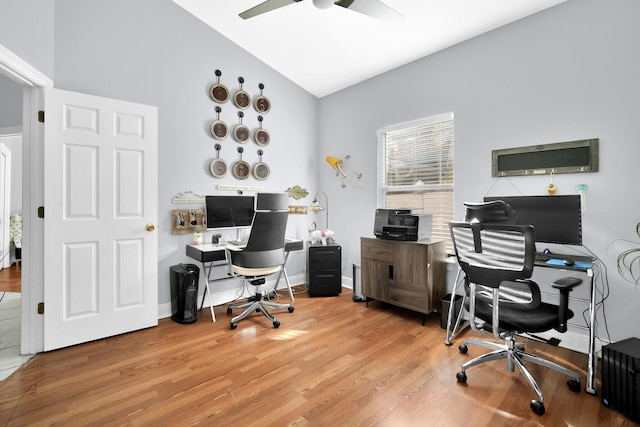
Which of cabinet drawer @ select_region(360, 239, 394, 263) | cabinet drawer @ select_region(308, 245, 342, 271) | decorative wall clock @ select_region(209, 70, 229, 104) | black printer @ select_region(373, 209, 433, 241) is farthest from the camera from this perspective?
cabinet drawer @ select_region(308, 245, 342, 271)

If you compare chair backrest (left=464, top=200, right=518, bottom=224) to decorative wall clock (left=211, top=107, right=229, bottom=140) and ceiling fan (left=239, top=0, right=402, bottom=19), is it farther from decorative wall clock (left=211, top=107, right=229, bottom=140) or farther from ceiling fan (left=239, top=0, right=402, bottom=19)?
decorative wall clock (left=211, top=107, right=229, bottom=140)

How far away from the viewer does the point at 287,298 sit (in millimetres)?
3885

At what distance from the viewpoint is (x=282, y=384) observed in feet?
6.59

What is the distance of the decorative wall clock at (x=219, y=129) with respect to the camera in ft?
11.6

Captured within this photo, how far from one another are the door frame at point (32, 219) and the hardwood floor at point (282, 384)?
0.27m

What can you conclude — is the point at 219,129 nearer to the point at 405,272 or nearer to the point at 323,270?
the point at 323,270

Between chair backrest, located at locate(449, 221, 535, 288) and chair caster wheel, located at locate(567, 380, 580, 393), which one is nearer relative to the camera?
chair backrest, located at locate(449, 221, 535, 288)

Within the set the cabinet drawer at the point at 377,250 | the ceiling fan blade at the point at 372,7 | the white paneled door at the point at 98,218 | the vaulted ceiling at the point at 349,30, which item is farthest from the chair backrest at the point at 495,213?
the white paneled door at the point at 98,218

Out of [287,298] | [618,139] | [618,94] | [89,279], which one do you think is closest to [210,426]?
[89,279]

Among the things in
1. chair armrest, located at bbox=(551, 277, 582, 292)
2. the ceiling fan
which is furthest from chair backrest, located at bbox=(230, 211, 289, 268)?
chair armrest, located at bbox=(551, 277, 582, 292)

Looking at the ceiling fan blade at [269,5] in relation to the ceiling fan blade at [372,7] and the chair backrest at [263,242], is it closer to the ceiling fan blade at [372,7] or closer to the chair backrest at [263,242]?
the ceiling fan blade at [372,7]

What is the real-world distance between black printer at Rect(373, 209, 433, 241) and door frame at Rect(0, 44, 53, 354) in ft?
10.2

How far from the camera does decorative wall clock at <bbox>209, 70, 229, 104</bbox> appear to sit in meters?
3.53

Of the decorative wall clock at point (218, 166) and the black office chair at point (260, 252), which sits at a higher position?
the decorative wall clock at point (218, 166)
